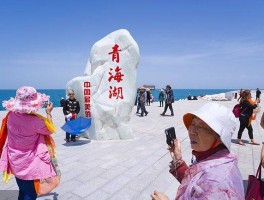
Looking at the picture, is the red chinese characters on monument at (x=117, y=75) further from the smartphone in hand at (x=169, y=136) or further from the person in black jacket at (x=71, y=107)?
the smartphone in hand at (x=169, y=136)

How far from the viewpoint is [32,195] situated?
2.90 meters

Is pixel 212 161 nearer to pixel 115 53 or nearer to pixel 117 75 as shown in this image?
pixel 117 75

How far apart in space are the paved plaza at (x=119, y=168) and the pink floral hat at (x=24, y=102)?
5.36 ft

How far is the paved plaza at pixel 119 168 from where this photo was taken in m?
4.06

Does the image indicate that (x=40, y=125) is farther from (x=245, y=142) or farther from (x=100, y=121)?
(x=245, y=142)

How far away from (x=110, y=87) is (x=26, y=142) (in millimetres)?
5280

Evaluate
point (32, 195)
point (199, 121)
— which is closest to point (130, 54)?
point (32, 195)

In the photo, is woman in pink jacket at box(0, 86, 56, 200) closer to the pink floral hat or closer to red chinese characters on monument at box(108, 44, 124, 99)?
the pink floral hat

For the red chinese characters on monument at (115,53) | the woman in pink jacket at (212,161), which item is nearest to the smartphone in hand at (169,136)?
the woman in pink jacket at (212,161)

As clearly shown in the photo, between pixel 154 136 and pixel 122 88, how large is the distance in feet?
6.57

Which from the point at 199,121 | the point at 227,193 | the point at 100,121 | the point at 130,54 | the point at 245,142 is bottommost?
the point at 245,142

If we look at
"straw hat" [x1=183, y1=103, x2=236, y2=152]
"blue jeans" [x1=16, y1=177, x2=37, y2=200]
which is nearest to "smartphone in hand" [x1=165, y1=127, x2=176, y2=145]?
"straw hat" [x1=183, y1=103, x2=236, y2=152]

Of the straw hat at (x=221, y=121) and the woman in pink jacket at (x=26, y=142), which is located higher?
the straw hat at (x=221, y=121)

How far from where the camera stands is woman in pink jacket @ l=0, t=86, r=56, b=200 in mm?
2854
